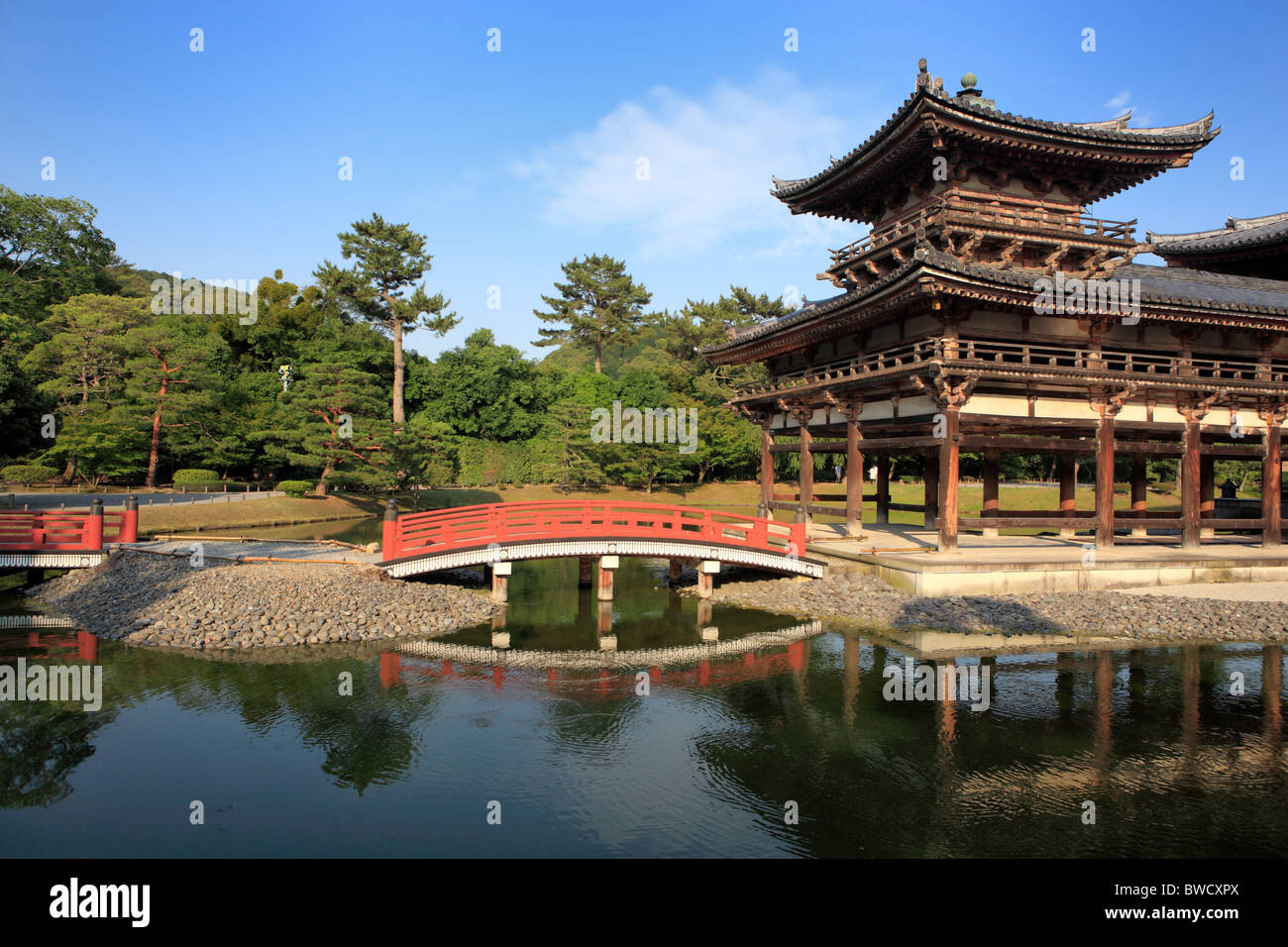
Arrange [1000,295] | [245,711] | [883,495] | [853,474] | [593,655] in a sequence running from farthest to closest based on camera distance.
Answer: [883,495], [853,474], [1000,295], [593,655], [245,711]

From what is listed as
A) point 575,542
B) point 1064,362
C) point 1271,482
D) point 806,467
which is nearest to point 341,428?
point 575,542

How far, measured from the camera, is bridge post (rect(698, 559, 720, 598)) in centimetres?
2166

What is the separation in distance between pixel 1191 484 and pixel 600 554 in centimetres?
1791

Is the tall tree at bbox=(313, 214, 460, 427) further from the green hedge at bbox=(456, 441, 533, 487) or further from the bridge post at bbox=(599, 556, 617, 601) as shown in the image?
the bridge post at bbox=(599, 556, 617, 601)

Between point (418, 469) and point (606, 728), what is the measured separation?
31.4m

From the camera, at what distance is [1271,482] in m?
22.7

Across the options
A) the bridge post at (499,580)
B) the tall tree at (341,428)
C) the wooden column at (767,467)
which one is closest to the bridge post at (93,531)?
the bridge post at (499,580)

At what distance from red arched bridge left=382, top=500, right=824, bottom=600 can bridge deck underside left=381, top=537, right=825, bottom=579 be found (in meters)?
0.03

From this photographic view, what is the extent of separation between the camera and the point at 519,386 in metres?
56.0

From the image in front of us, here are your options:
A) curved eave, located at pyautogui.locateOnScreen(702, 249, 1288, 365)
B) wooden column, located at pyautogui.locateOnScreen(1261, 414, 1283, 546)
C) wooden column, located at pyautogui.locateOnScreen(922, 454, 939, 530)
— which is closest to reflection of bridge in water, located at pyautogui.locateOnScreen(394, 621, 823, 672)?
curved eave, located at pyautogui.locateOnScreen(702, 249, 1288, 365)

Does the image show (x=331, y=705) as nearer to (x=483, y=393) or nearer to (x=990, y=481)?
(x=990, y=481)

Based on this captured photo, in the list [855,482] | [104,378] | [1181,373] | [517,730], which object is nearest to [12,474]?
[104,378]

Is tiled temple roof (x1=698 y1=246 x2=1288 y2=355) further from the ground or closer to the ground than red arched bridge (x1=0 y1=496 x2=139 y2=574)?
further from the ground
